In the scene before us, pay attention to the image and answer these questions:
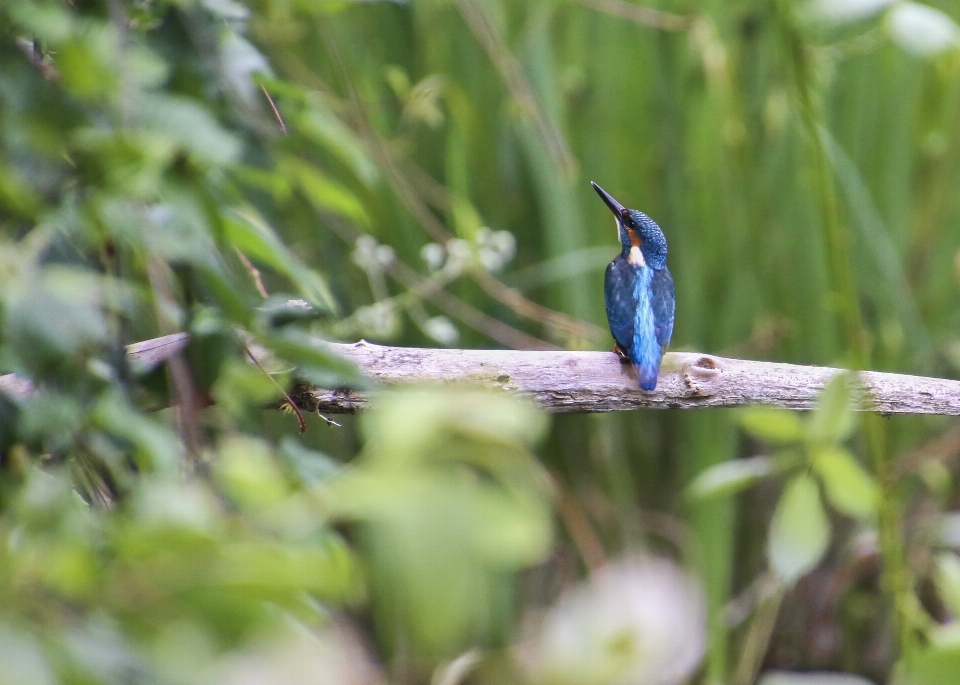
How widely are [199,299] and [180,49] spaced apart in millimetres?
156

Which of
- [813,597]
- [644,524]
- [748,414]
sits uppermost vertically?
[748,414]

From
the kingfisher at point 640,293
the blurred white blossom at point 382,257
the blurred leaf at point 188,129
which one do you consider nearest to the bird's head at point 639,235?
the kingfisher at point 640,293

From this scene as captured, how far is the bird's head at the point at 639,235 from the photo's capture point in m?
1.39

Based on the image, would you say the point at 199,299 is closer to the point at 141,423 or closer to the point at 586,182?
the point at 141,423

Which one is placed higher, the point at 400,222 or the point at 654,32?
the point at 654,32

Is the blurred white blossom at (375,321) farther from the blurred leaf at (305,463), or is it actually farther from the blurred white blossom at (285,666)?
the blurred white blossom at (285,666)

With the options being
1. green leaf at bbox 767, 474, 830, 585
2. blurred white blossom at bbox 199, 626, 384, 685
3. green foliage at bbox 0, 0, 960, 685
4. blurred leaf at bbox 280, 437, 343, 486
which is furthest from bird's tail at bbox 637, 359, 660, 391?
blurred white blossom at bbox 199, 626, 384, 685

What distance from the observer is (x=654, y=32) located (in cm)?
136

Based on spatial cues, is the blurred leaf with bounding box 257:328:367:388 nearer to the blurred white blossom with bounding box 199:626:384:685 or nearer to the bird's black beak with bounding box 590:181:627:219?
the blurred white blossom with bounding box 199:626:384:685

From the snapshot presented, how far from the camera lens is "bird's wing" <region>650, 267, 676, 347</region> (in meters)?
1.15

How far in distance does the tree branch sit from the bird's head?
501 mm

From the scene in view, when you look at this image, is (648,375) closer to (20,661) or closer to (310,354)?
(310,354)

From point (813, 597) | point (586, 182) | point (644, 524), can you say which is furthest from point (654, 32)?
point (813, 597)

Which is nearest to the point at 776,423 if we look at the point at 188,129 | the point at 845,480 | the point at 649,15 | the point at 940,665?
the point at 845,480
